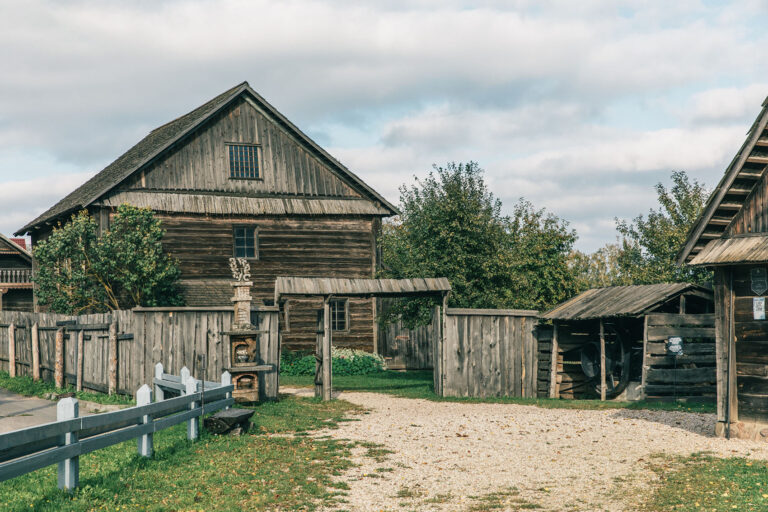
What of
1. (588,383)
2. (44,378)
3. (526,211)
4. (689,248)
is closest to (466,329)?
(588,383)

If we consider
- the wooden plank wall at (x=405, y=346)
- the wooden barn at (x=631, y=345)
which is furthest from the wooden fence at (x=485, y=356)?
the wooden plank wall at (x=405, y=346)

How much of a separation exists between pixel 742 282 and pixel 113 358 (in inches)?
560

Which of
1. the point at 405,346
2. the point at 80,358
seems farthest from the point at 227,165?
the point at 80,358

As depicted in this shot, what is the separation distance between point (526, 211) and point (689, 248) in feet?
54.6

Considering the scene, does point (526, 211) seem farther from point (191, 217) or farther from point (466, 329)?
point (191, 217)

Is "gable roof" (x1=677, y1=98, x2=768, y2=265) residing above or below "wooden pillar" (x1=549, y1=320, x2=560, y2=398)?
above

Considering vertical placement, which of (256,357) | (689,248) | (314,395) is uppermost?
(689,248)

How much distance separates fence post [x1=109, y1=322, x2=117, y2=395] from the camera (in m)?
18.3

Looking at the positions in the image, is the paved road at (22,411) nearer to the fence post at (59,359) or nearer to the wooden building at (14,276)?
the fence post at (59,359)

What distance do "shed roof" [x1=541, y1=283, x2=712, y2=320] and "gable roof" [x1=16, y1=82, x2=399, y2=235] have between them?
37.5 feet

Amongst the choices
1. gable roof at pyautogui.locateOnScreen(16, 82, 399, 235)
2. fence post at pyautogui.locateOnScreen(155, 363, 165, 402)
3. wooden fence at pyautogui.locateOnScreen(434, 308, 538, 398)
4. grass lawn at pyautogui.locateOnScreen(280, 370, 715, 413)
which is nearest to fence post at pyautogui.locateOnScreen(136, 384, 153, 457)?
fence post at pyautogui.locateOnScreen(155, 363, 165, 402)

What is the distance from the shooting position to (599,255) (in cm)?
5872

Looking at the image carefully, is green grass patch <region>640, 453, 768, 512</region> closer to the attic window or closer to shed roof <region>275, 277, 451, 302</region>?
shed roof <region>275, 277, 451, 302</region>

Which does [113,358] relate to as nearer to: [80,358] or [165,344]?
[165,344]
